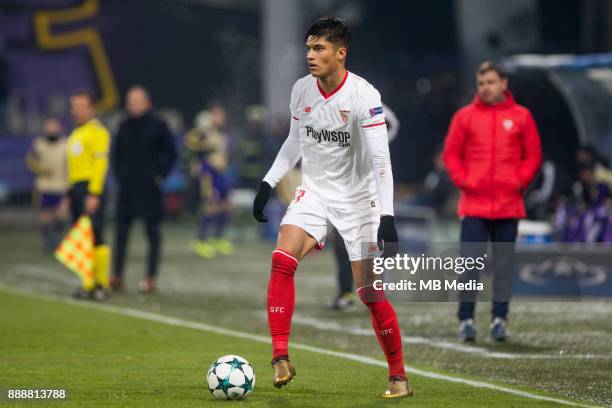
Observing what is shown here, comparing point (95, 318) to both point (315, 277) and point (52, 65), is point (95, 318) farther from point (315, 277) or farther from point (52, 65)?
point (52, 65)

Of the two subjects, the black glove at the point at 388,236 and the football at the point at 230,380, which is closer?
the black glove at the point at 388,236

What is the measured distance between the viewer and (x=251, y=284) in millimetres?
16125

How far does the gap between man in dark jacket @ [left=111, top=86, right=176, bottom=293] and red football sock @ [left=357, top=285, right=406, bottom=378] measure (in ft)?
23.9

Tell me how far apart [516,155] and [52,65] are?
22.2m

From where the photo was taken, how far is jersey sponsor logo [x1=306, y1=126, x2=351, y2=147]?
26.6 ft

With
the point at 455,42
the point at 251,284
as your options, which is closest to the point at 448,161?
the point at 251,284

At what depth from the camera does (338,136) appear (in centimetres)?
811

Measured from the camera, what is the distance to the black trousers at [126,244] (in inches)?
595

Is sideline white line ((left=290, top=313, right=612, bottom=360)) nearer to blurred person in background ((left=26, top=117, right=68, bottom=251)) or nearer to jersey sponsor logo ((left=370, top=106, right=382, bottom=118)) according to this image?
jersey sponsor logo ((left=370, top=106, right=382, bottom=118))

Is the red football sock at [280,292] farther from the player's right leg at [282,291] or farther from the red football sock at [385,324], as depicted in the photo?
the red football sock at [385,324]

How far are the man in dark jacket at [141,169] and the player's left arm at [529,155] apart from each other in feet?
17.2

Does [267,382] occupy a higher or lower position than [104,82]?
lower

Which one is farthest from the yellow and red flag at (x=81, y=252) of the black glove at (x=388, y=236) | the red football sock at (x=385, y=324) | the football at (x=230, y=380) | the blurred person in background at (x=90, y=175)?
the black glove at (x=388, y=236)

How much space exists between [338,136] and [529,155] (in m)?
3.43
